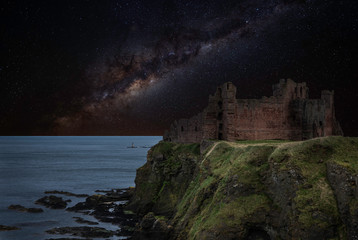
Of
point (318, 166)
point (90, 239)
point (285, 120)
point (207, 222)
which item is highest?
point (285, 120)

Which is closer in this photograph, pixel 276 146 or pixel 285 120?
pixel 276 146

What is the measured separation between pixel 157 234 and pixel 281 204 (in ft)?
43.5

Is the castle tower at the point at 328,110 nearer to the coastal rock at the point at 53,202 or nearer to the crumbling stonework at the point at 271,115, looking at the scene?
the crumbling stonework at the point at 271,115

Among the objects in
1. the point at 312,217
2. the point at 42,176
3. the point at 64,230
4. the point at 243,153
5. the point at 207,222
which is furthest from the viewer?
the point at 42,176

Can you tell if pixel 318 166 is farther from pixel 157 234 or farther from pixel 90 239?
pixel 90 239

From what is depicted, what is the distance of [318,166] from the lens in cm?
2606

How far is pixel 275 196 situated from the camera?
87.9ft

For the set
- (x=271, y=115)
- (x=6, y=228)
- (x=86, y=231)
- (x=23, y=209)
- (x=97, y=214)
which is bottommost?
(x=6, y=228)

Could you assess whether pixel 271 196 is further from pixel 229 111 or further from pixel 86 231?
pixel 86 231

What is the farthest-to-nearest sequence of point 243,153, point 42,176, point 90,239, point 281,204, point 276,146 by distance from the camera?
point 42,176 → point 90,239 → point 243,153 → point 276,146 → point 281,204

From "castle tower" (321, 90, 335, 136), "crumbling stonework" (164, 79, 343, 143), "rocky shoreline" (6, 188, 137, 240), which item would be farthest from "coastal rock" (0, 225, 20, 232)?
"castle tower" (321, 90, 335, 136)

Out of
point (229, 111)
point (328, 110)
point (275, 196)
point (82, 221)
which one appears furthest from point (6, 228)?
point (328, 110)

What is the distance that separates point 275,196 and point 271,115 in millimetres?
26189

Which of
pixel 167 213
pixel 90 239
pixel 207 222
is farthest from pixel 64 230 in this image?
pixel 207 222
